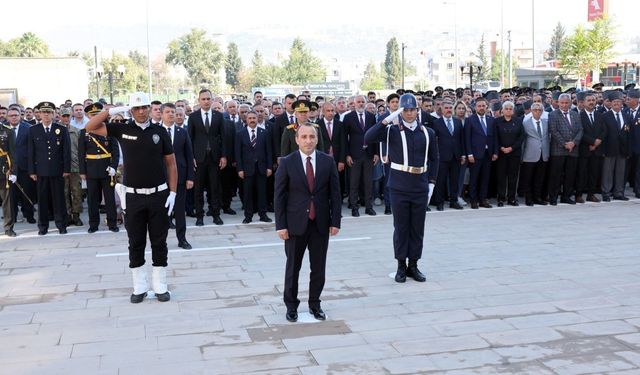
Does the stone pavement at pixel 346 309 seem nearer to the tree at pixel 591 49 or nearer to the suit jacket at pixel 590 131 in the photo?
the suit jacket at pixel 590 131

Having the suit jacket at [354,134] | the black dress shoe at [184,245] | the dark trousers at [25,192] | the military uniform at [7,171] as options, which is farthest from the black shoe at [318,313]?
the dark trousers at [25,192]

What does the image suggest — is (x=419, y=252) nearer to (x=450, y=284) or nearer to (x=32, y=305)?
(x=450, y=284)

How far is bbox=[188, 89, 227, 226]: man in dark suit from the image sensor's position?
12128 millimetres

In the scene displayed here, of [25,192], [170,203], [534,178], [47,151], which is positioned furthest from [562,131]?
[25,192]

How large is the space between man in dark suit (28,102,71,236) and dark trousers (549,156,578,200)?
27.9 ft

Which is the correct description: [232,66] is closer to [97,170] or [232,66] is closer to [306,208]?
[97,170]

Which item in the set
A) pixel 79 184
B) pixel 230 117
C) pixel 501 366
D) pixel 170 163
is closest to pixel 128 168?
pixel 170 163

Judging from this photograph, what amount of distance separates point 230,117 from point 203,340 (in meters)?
8.42

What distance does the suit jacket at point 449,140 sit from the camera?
42.5 feet

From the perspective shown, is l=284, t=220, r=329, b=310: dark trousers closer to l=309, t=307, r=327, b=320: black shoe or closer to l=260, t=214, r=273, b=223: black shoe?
l=309, t=307, r=327, b=320: black shoe

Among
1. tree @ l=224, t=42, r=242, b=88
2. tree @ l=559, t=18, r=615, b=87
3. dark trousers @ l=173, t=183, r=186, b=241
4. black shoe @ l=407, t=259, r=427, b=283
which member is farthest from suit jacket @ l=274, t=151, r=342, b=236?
tree @ l=224, t=42, r=242, b=88

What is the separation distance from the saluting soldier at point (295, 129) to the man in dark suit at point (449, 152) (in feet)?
7.72

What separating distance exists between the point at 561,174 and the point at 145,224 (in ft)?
29.1

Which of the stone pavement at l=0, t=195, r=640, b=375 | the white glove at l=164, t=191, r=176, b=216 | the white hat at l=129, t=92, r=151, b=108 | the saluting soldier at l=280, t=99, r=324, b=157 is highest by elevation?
the white hat at l=129, t=92, r=151, b=108
